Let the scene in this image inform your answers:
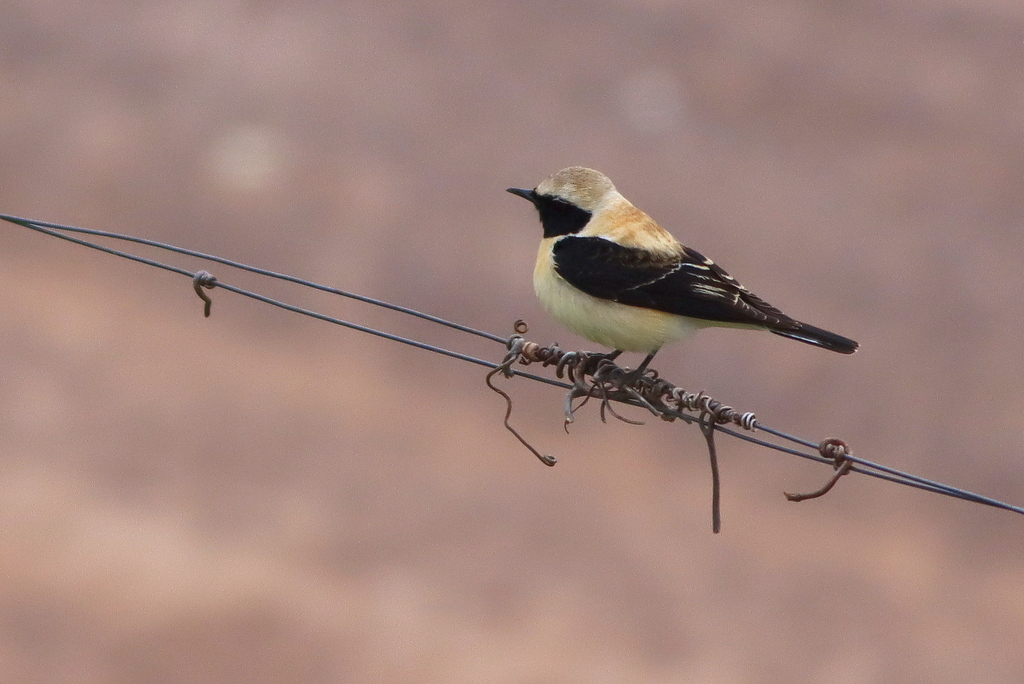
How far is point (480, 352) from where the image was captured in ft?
63.1

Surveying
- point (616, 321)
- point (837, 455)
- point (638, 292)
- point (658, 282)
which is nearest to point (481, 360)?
point (616, 321)

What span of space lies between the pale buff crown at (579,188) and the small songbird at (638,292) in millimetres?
234

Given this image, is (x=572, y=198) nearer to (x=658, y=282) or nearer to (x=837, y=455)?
(x=658, y=282)

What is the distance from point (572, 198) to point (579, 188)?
0.07 m

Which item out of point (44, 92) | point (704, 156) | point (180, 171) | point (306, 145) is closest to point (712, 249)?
point (704, 156)

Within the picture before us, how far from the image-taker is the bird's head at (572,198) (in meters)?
6.92

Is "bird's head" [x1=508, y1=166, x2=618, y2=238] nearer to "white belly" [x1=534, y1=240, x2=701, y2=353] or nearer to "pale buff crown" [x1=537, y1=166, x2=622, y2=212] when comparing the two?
"pale buff crown" [x1=537, y1=166, x2=622, y2=212]

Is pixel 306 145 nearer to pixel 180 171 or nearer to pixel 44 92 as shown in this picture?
pixel 180 171

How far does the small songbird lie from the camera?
614 centimetres

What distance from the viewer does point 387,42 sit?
24.4 meters

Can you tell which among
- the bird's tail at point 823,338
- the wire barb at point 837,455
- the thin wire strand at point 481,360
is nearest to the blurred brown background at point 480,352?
the bird's tail at point 823,338

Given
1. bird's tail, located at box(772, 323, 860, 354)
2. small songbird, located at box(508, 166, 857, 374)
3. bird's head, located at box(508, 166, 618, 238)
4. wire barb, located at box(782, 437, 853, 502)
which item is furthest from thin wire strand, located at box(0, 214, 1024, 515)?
bird's head, located at box(508, 166, 618, 238)

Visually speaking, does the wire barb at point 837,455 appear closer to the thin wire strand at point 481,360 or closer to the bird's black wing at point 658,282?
the thin wire strand at point 481,360

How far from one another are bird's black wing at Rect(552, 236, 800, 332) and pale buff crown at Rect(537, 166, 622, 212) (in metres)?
0.40
